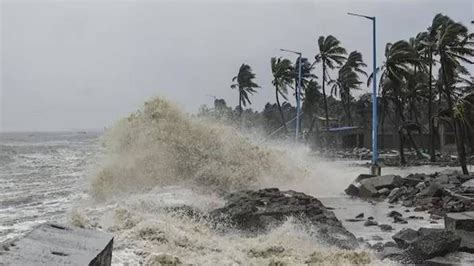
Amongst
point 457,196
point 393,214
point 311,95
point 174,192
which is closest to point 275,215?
point 393,214

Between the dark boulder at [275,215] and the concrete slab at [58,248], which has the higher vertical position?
the concrete slab at [58,248]

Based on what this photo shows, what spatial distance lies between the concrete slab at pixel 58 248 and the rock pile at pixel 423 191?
8.20 m

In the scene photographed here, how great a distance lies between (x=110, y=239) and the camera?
6.46 m

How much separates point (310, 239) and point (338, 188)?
397 inches

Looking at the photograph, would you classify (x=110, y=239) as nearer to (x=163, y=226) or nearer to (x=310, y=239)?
(x=163, y=226)

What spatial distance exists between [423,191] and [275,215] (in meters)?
6.24

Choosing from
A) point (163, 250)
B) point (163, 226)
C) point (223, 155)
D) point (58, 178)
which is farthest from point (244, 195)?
point (58, 178)

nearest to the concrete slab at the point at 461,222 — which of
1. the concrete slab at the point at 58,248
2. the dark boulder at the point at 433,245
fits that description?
the dark boulder at the point at 433,245

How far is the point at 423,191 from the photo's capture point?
14.8m

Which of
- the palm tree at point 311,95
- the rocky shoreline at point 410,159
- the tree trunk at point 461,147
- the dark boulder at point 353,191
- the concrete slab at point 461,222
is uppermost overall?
the palm tree at point 311,95

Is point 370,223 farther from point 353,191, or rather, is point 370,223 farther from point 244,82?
point 244,82

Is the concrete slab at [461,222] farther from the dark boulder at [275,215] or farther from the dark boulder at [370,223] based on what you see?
the dark boulder at [370,223]

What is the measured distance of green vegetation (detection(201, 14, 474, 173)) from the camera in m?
→ 26.2

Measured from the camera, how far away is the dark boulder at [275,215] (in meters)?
9.56
